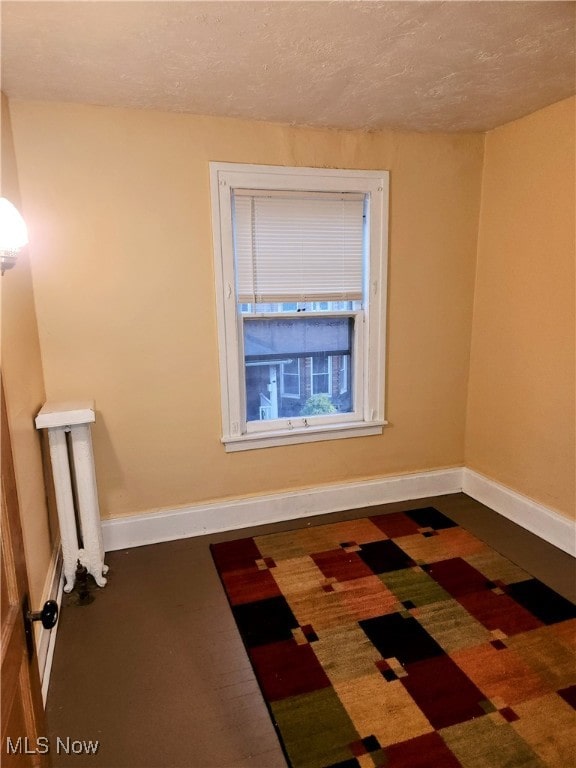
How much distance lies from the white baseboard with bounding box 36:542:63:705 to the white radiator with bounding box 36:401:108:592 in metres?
0.05

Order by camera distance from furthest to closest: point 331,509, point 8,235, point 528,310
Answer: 1. point 331,509
2. point 528,310
3. point 8,235

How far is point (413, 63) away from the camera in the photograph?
6.57ft

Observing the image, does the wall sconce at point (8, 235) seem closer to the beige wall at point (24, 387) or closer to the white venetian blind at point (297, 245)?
the beige wall at point (24, 387)

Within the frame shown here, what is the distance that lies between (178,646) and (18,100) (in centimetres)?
271

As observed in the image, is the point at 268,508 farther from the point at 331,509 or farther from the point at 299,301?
the point at 299,301

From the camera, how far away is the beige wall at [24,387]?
1.88 meters

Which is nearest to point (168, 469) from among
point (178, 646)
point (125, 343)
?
point (125, 343)

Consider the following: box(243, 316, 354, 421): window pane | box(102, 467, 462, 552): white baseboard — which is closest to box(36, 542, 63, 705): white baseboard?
box(102, 467, 462, 552): white baseboard

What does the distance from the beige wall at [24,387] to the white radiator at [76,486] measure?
0.08 m

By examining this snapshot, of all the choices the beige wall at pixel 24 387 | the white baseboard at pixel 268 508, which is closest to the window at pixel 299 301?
the white baseboard at pixel 268 508

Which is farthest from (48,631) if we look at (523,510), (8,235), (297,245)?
(523,510)

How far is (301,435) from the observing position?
3.13 metres

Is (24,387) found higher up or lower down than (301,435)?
higher up

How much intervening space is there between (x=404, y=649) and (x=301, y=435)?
1.42m
